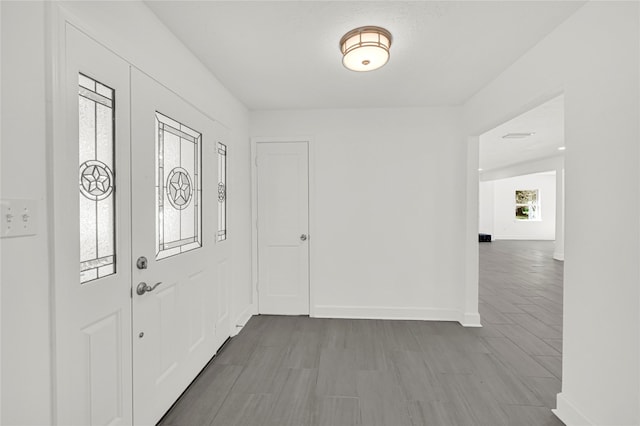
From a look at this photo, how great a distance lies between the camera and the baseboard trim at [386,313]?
3.54 meters

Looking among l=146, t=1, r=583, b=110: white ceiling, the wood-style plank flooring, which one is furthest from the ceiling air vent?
the wood-style plank flooring

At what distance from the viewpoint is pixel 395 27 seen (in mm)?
1936

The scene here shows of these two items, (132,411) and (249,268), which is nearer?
(132,411)

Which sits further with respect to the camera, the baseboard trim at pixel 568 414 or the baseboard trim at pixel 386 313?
the baseboard trim at pixel 386 313

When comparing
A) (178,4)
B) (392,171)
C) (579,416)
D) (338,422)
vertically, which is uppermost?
(178,4)

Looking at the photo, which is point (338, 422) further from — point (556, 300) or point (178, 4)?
point (556, 300)

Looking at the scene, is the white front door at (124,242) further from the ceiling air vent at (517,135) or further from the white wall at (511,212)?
the white wall at (511,212)

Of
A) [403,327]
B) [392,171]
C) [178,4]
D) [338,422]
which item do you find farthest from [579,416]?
[178,4]

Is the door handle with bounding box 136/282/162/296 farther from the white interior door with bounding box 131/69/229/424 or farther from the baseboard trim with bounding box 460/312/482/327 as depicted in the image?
the baseboard trim with bounding box 460/312/482/327

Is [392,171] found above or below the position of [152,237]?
above

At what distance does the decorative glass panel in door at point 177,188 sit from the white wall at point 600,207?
2.58m

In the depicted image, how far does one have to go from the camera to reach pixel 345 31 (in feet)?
6.48

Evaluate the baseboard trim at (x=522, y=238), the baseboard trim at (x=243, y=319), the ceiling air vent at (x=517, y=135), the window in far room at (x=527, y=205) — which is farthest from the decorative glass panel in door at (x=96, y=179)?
the window in far room at (x=527, y=205)

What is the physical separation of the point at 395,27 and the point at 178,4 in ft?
4.38
